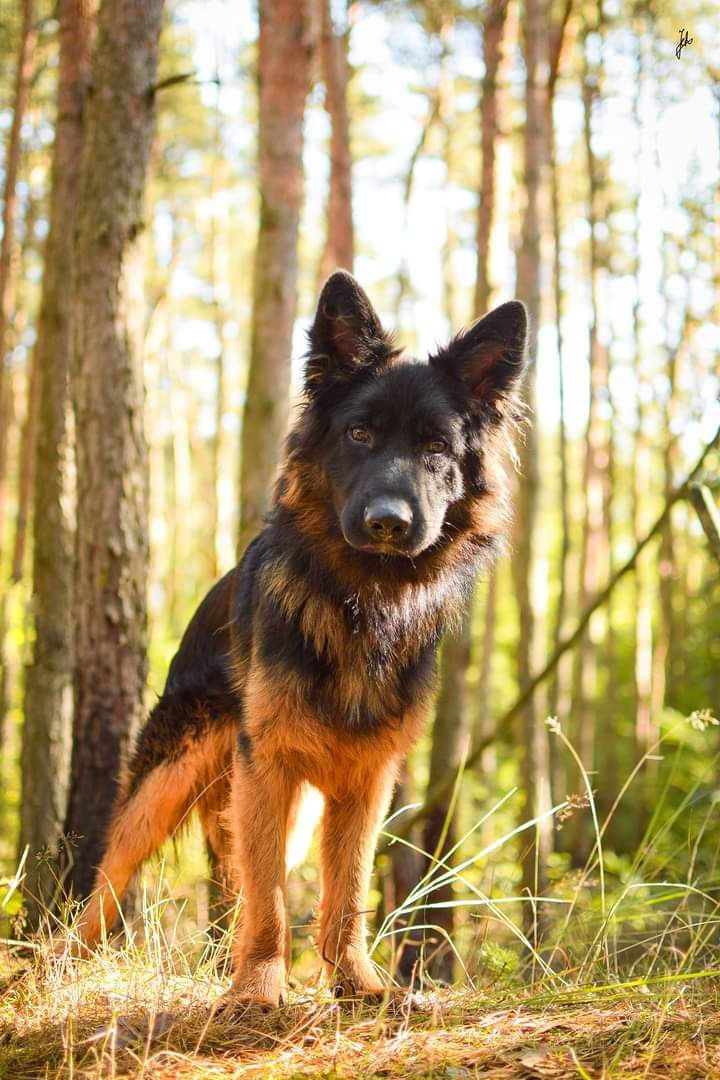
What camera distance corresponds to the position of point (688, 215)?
14.1 m

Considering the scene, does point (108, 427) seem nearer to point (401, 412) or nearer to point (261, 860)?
point (401, 412)

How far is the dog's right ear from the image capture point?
405 centimetres

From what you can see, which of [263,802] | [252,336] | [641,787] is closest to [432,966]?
[263,802]

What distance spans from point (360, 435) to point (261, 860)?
1.74 metres

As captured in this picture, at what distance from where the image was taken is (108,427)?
5645 mm

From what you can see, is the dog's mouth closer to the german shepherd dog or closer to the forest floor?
the german shepherd dog

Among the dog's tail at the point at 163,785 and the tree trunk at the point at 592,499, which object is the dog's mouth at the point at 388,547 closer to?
the dog's tail at the point at 163,785

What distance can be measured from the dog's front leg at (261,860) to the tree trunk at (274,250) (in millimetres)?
3472

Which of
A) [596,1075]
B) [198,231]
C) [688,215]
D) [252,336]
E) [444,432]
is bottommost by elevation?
[596,1075]

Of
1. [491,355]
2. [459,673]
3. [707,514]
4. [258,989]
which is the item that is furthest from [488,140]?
[258,989]

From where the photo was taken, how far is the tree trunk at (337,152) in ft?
33.1

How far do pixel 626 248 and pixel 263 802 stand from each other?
54.9 feet

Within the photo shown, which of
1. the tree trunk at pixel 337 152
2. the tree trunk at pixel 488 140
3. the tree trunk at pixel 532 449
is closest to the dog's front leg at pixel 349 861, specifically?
the tree trunk at pixel 532 449

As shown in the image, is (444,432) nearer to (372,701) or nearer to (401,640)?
(401,640)
